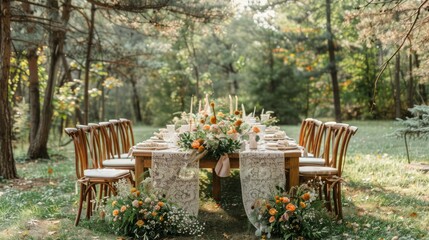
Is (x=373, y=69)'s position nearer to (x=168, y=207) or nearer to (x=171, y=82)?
(x=171, y=82)

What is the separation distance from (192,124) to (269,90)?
17.2 meters

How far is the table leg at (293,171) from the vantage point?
5000 mm

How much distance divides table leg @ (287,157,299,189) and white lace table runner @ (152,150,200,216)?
96cm

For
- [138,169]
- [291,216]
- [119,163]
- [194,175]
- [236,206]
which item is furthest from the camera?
[236,206]

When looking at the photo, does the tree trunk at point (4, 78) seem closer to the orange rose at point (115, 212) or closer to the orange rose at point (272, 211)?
the orange rose at point (115, 212)

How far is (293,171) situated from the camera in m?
5.00

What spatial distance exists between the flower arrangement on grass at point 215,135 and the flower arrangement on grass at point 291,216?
65 cm

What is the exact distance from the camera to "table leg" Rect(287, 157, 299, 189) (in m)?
5.00

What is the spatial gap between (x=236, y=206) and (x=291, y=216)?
5.77 feet

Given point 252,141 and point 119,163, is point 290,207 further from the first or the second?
point 119,163

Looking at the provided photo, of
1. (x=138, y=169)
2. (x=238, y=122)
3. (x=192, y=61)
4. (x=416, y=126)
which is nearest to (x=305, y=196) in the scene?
(x=238, y=122)

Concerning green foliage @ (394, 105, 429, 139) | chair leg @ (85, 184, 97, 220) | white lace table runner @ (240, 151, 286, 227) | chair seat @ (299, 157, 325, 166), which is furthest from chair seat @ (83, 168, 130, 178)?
green foliage @ (394, 105, 429, 139)

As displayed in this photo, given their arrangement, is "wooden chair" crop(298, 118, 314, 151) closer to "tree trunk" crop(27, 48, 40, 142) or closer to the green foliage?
the green foliage

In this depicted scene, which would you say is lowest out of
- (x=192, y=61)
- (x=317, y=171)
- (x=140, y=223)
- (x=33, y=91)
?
(x=140, y=223)
